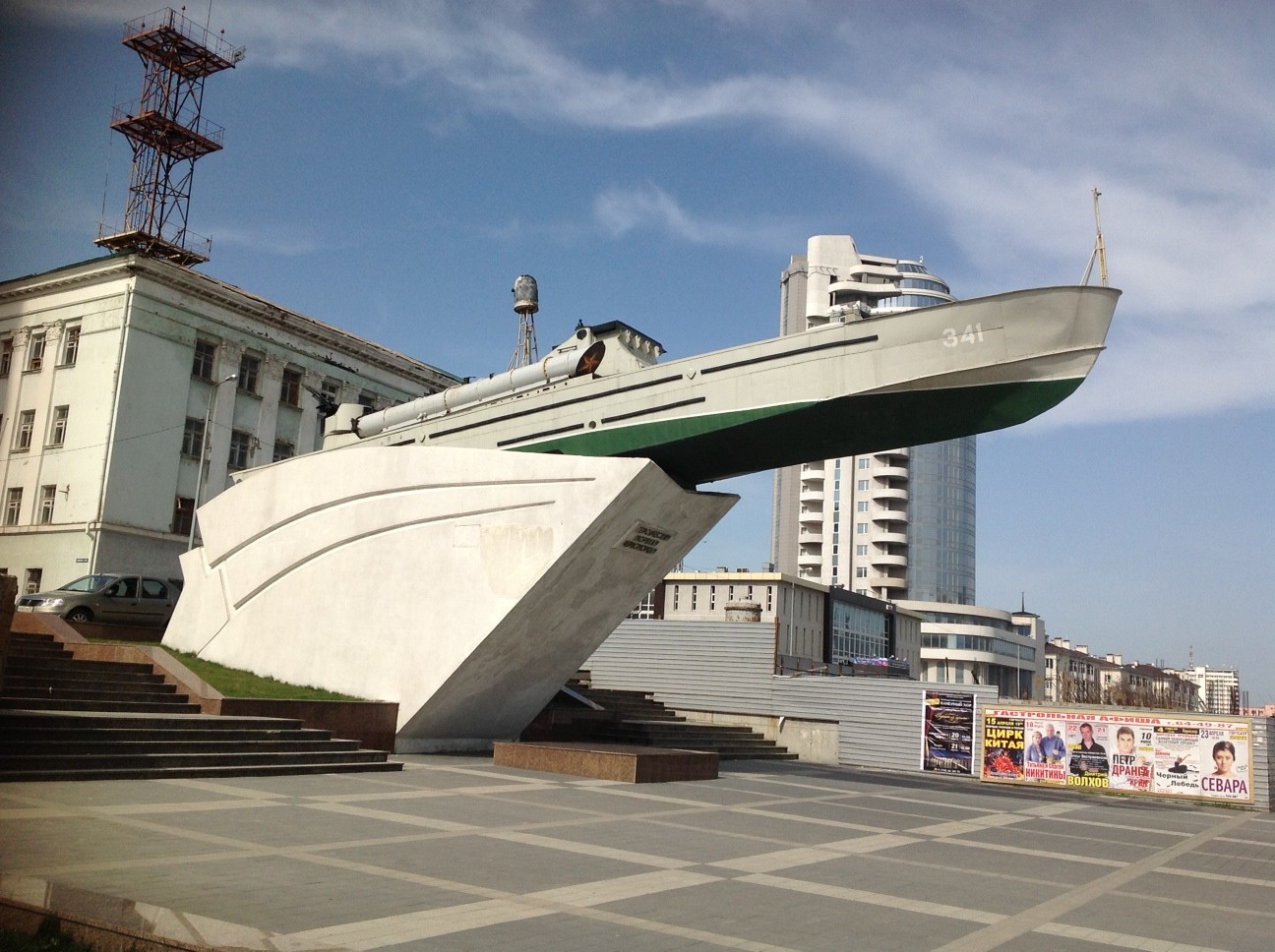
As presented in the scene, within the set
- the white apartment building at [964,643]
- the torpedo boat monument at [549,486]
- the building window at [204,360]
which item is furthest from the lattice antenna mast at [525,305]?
the white apartment building at [964,643]

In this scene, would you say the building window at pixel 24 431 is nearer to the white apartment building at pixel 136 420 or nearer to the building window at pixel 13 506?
the white apartment building at pixel 136 420

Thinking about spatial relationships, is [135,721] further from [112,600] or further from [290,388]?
[290,388]

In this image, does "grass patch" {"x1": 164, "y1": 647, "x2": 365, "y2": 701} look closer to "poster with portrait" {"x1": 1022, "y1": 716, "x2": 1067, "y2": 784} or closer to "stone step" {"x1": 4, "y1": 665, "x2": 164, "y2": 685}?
"stone step" {"x1": 4, "y1": 665, "x2": 164, "y2": 685}

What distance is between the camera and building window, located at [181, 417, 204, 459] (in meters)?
38.9

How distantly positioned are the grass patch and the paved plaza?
4.10 metres

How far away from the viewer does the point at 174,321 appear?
37.4 metres

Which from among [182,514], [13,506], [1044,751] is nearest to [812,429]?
[1044,751]

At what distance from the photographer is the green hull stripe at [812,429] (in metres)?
17.0

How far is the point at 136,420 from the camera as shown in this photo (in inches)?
1431

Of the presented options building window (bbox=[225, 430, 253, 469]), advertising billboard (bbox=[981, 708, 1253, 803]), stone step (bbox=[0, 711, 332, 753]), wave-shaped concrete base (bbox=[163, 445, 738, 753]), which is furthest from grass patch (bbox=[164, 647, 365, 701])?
building window (bbox=[225, 430, 253, 469])

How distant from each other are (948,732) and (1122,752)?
173 inches

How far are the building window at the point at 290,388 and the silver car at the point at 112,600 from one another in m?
17.3

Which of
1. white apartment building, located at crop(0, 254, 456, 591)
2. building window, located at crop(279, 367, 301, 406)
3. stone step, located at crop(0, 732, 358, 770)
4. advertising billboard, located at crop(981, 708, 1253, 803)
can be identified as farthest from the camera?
building window, located at crop(279, 367, 301, 406)

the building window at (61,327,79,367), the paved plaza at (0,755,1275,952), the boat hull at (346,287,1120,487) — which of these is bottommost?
the paved plaza at (0,755,1275,952)
